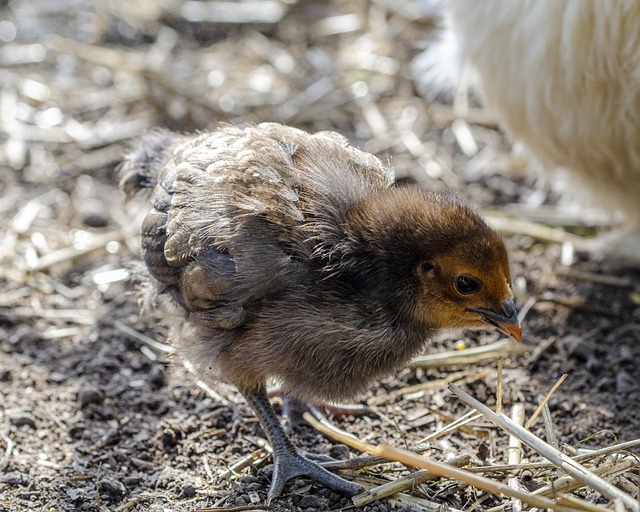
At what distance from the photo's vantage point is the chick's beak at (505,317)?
2.57 m

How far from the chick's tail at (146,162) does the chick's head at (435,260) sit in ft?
2.94

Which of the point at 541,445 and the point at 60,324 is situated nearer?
the point at 541,445

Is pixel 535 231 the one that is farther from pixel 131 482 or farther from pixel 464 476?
pixel 131 482

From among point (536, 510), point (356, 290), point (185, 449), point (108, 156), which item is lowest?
point (108, 156)

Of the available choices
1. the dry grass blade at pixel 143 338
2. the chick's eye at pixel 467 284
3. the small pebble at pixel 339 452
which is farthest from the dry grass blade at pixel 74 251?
the chick's eye at pixel 467 284

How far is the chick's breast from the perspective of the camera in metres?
2.57

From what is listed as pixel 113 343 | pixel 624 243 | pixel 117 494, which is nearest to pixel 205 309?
pixel 117 494

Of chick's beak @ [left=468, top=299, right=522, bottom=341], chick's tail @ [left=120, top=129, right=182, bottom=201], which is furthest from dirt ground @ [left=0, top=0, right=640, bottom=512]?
chick's tail @ [left=120, top=129, right=182, bottom=201]

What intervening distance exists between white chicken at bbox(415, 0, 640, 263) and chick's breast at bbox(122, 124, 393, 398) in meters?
1.17

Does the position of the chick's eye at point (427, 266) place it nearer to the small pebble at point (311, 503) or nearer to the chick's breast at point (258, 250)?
the chick's breast at point (258, 250)

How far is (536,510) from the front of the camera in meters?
2.52

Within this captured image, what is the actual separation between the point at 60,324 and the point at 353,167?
1.60 m

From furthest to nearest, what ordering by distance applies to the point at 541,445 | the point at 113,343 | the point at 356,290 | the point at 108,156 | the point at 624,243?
the point at 108,156
the point at 624,243
the point at 113,343
the point at 356,290
the point at 541,445

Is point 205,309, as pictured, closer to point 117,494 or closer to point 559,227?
point 117,494
